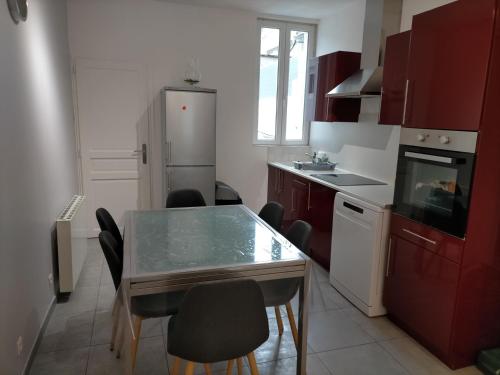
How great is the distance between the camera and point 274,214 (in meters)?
2.80

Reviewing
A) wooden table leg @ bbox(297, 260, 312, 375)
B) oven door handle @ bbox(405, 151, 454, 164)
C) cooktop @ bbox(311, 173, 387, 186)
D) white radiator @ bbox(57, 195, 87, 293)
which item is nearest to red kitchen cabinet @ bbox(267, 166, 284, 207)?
cooktop @ bbox(311, 173, 387, 186)

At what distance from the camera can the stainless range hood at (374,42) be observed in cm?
331

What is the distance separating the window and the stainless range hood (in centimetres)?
141

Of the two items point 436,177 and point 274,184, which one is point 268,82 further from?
point 436,177

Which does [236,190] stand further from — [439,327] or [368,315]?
[439,327]

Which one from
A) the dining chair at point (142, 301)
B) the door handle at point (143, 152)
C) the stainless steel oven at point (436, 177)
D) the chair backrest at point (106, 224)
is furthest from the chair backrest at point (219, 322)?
the door handle at point (143, 152)

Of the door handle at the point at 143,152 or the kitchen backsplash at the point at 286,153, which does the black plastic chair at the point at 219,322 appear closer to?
the door handle at the point at 143,152

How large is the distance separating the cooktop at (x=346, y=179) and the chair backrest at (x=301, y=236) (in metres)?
1.13

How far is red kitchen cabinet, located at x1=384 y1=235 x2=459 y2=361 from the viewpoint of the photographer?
2268 mm

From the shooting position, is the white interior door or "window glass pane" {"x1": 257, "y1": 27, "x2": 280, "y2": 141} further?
"window glass pane" {"x1": 257, "y1": 27, "x2": 280, "y2": 141}

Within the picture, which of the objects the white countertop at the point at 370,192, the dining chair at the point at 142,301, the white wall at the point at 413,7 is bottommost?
the dining chair at the point at 142,301

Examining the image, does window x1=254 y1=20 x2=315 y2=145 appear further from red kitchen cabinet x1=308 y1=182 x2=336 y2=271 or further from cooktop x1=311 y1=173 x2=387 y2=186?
red kitchen cabinet x1=308 y1=182 x2=336 y2=271

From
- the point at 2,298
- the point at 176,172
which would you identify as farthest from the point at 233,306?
the point at 176,172

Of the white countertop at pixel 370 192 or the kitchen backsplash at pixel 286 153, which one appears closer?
the white countertop at pixel 370 192
